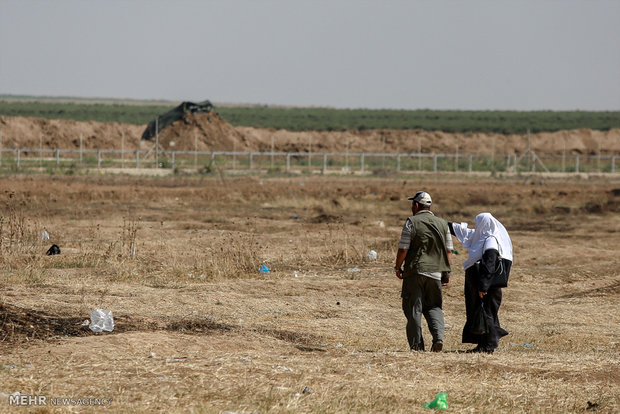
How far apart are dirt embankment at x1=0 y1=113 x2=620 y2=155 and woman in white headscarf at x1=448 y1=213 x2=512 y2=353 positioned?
5962 cm

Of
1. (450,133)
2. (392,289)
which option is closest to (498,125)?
(450,133)

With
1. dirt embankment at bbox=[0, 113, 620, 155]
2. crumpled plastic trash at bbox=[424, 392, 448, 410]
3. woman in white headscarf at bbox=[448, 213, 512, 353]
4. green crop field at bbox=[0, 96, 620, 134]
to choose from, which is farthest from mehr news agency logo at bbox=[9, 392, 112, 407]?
green crop field at bbox=[0, 96, 620, 134]

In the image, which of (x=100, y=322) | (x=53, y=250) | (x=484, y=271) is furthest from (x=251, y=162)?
(x=484, y=271)

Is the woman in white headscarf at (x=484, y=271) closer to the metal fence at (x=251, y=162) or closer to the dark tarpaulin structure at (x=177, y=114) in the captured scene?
the metal fence at (x=251, y=162)

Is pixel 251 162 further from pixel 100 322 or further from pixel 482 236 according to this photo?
pixel 482 236

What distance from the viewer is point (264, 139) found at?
92.0 m

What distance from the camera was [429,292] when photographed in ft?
32.8

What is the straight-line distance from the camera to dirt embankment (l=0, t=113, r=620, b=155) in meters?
76.1

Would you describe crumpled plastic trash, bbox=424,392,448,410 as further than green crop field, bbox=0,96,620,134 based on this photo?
No

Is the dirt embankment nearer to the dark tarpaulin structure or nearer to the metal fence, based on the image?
the dark tarpaulin structure

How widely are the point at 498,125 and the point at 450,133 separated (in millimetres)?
17261

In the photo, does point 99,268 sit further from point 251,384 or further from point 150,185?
point 150,185

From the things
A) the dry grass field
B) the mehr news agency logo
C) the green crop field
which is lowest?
the dry grass field

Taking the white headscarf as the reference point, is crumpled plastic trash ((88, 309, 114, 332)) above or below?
below
